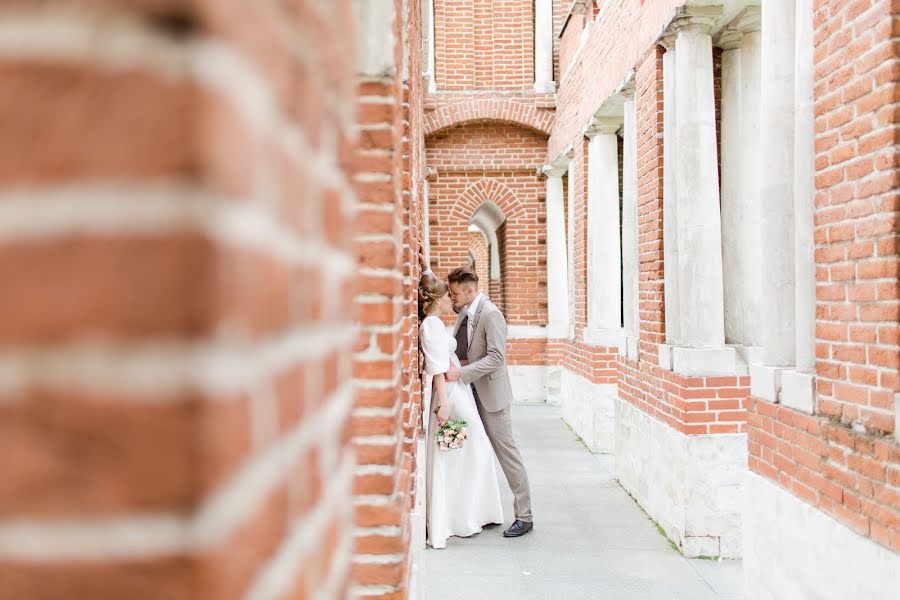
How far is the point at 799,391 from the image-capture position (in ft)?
12.6

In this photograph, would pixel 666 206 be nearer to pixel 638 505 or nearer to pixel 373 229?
pixel 638 505

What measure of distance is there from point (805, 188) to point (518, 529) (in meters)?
3.35

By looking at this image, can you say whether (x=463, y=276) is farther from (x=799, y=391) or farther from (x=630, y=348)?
(x=799, y=391)

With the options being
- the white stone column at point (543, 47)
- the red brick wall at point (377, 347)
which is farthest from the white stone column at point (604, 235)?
the red brick wall at point (377, 347)

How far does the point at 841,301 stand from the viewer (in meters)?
3.48

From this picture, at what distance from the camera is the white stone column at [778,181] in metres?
4.29

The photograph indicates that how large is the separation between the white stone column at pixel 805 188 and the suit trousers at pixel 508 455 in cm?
252

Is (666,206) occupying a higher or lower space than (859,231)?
higher

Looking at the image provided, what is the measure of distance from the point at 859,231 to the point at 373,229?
7.47 feet

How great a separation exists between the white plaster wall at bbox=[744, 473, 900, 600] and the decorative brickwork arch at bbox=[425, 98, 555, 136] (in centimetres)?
958

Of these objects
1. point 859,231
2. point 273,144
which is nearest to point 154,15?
point 273,144

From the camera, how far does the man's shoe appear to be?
5.99 meters

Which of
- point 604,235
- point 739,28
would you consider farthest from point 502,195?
point 739,28

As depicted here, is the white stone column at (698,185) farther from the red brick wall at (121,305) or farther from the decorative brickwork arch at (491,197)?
the decorative brickwork arch at (491,197)
